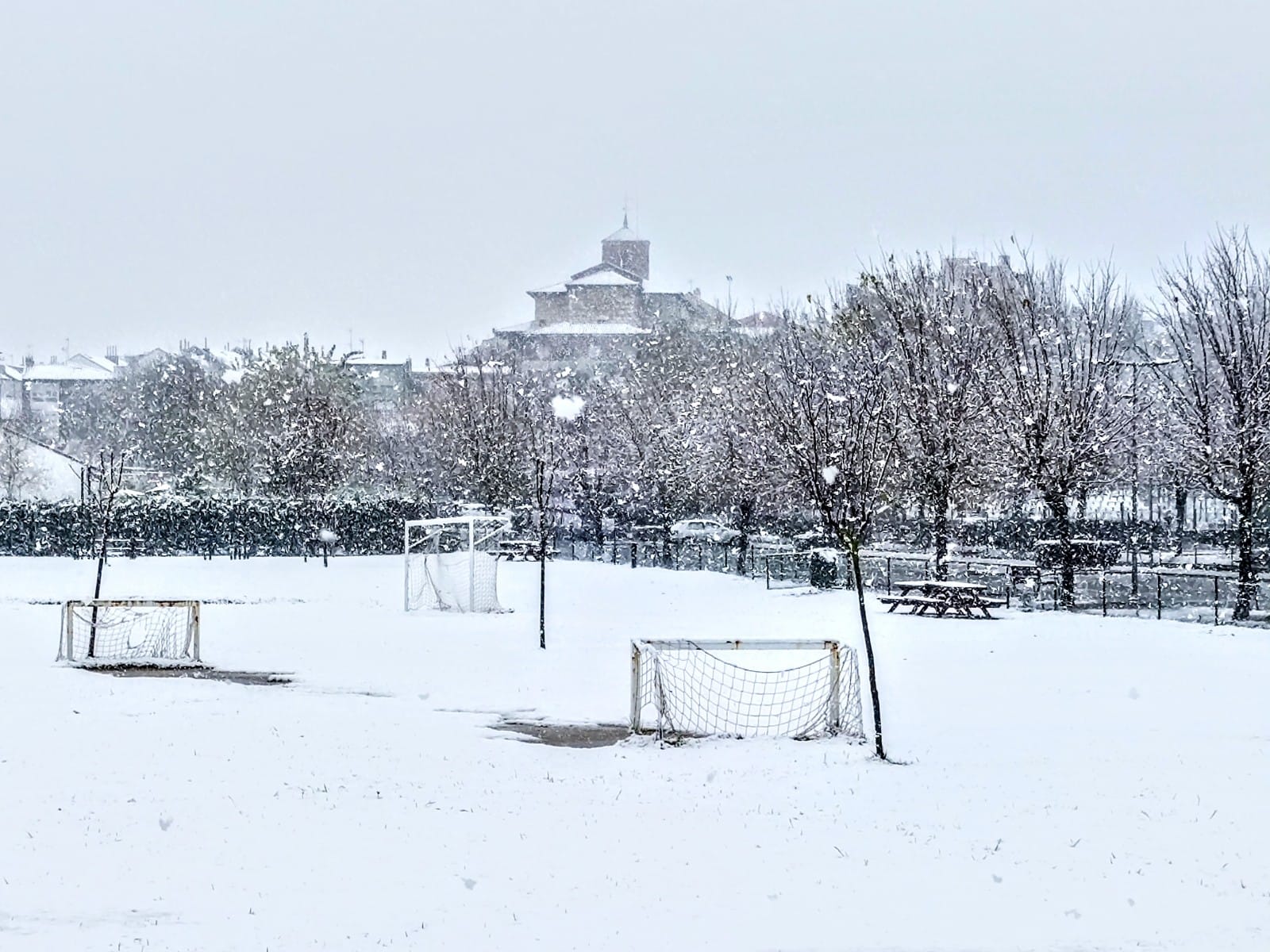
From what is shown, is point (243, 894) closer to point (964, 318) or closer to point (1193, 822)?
point (1193, 822)

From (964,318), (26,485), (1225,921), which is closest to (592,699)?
(1225,921)

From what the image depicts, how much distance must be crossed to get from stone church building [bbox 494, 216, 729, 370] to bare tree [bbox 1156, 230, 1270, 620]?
73.2 m

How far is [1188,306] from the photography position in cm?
3250

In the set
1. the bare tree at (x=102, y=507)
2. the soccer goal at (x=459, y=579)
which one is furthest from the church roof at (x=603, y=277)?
the soccer goal at (x=459, y=579)

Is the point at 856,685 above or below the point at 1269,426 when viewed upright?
below

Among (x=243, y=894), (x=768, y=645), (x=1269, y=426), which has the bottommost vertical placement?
(x=243, y=894)

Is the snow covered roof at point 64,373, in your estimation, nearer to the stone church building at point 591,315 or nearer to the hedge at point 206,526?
the stone church building at point 591,315

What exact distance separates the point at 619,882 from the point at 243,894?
228 centimetres

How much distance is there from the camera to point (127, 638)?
2252 cm

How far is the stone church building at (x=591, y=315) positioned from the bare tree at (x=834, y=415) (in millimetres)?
59037

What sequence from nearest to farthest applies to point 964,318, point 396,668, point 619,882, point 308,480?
point 619,882
point 396,668
point 964,318
point 308,480

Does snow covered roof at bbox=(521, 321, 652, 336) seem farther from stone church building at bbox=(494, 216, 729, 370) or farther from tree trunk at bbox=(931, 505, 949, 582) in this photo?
tree trunk at bbox=(931, 505, 949, 582)

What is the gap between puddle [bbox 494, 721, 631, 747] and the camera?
48.0 feet

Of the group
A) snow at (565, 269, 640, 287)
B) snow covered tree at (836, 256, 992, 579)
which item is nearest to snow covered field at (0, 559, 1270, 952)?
snow covered tree at (836, 256, 992, 579)
